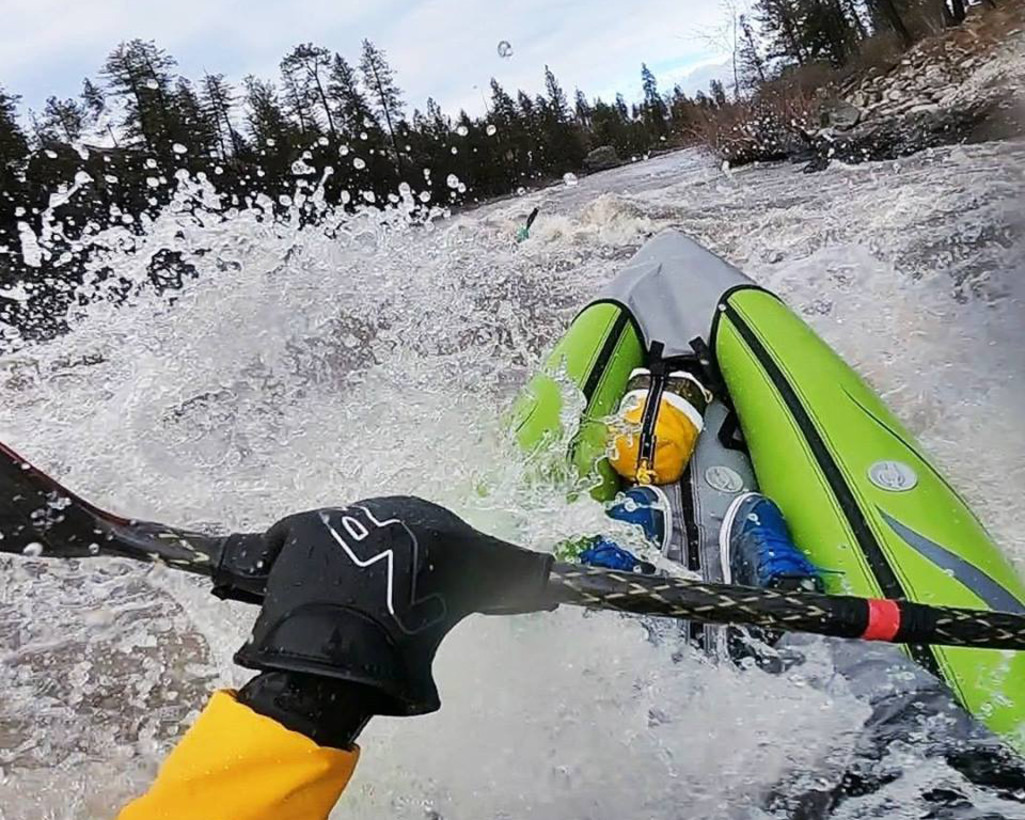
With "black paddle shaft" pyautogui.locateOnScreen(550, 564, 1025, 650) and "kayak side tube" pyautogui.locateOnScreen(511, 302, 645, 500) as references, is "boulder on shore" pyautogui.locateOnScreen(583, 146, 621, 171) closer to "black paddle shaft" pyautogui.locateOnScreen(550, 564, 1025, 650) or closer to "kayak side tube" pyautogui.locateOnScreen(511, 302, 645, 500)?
"kayak side tube" pyautogui.locateOnScreen(511, 302, 645, 500)

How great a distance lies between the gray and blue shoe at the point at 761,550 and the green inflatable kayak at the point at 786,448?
0.06 m

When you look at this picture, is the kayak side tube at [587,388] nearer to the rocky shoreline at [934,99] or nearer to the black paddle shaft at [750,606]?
the black paddle shaft at [750,606]

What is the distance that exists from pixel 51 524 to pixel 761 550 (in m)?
1.52

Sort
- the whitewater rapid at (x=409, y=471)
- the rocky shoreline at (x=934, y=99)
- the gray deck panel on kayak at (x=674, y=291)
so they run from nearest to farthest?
1. the whitewater rapid at (x=409, y=471)
2. the gray deck panel on kayak at (x=674, y=291)
3. the rocky shoreline at (x=934, y=99)

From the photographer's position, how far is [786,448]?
268 cm

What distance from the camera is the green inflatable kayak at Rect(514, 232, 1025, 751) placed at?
6.60 feet

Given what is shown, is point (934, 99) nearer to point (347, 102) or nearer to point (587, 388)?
point (587, 388)

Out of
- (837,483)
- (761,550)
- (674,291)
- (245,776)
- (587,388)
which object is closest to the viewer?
(245,776)

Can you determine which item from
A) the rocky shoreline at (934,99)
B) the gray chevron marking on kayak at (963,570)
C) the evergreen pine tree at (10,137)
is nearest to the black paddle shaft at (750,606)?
the gray chevron marking on kayak at (963,570)

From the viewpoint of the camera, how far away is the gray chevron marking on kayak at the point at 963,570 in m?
1.94

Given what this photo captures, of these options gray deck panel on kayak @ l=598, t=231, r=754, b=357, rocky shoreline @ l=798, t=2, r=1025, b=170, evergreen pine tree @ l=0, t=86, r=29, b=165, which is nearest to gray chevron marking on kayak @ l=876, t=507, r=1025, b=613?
gray deck panel on kayak @ l=598, t=231, r=754, b=357

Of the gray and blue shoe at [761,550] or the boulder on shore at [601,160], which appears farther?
the boulder on shore at [601,160]

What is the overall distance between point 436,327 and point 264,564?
2832 mm

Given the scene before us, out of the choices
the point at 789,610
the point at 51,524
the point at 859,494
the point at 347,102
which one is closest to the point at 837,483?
the point at 859,494
